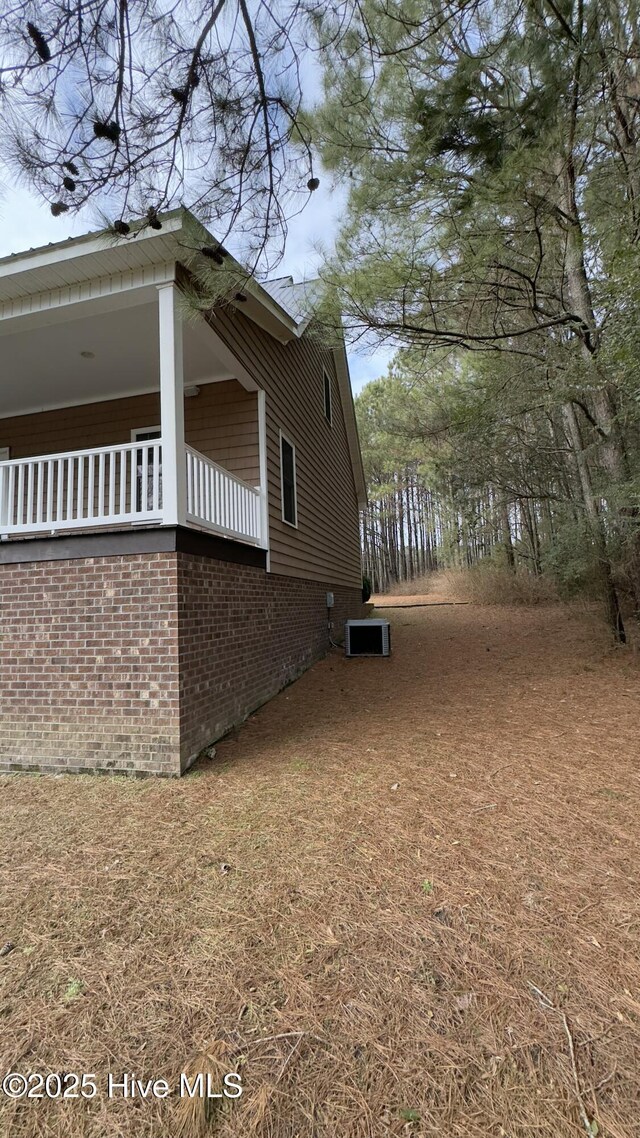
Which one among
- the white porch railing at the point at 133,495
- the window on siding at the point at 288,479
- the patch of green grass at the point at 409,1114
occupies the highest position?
the window on siding at the point at 288,479

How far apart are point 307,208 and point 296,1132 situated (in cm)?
438

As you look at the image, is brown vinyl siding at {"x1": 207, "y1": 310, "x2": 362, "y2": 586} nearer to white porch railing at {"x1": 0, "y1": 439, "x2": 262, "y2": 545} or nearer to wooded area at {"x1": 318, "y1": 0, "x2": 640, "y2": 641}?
white porch railing at {"x1": 0, "y1": 439, "x2": 262, "y2": 545}

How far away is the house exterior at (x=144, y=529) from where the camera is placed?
3.83m

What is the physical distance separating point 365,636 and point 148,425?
4.92 m

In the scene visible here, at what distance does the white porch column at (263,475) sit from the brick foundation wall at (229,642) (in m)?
0.45

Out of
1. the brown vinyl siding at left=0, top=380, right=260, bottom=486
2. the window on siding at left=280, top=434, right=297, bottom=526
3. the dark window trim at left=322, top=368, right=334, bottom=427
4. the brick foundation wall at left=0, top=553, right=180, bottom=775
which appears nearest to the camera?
the brick foundation wall at left=0, top=553, right=180, bottom=775

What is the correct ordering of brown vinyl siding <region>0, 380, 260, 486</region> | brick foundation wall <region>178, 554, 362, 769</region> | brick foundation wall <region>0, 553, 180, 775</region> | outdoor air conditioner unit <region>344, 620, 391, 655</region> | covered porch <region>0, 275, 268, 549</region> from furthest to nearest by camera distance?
outdoor air conditioner unit <region>344, 620, 391, 655</region> → brown vinyl siding <region>0, 380, 260, 486</region> → covered porch <region>0, 275, 268, 549</region> → brick foundation wall <region>178, 554, 362, 769</region> → brick foundation wall <region>0, 553, 180, 775</region>

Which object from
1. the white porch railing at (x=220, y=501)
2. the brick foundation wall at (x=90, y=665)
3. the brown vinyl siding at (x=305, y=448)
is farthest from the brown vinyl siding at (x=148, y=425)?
the brick foundation wall at (x=90, y=665)

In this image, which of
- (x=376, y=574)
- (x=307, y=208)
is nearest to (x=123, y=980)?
(x=307, y=208)

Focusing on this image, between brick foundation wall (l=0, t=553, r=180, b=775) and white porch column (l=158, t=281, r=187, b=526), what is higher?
white porch column (l=158, t=281, r=187, b=526)

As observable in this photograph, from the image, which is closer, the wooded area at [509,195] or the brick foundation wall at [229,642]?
the wooded area at [509,195]

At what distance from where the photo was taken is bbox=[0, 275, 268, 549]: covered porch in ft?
13.6

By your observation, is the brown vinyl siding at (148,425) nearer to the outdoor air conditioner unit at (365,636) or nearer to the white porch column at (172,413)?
the white porch column at (172,413)

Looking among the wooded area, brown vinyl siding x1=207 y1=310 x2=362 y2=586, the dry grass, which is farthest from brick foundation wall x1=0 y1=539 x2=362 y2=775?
the wooded area
